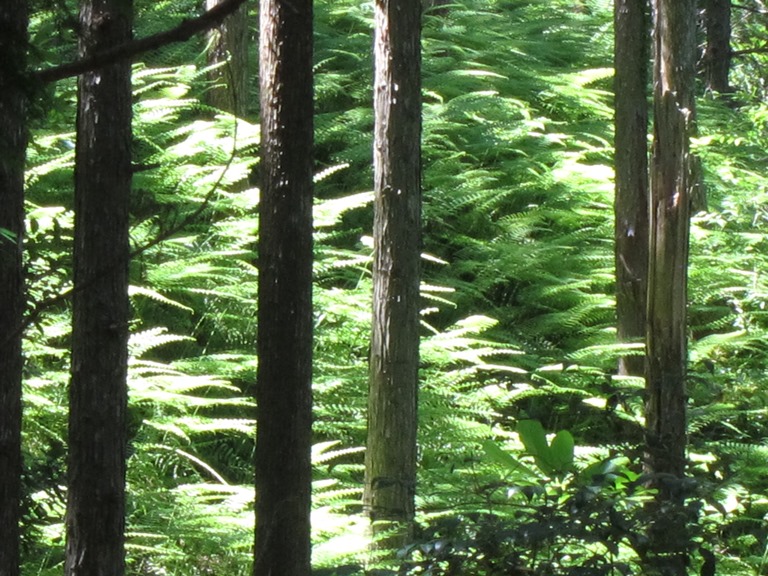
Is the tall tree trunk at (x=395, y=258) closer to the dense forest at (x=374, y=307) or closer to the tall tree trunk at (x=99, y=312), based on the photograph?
the dense forest at (x=374, y=307)

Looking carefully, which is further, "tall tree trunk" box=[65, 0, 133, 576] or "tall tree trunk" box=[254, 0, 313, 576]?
"tall tree trunk" box=[254, 0, 313, 576]

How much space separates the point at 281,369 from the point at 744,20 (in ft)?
56.1

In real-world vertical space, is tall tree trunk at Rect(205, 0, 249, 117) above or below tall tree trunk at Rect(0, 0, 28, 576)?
above

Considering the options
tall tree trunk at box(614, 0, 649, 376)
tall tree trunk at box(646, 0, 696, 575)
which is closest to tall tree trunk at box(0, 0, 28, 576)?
tall tree trunk at box(646, 0, 696, 575)

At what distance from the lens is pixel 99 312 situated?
3.88m

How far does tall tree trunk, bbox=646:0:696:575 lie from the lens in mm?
4976

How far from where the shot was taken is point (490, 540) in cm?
344

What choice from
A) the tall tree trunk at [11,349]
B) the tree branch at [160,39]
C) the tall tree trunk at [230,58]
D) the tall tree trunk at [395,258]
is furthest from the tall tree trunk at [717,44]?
the tree branch at [160,39]

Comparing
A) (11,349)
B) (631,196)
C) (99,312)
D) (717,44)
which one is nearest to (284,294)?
(99,312)

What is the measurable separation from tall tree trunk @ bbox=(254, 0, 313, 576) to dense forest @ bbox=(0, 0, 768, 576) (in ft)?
0.04

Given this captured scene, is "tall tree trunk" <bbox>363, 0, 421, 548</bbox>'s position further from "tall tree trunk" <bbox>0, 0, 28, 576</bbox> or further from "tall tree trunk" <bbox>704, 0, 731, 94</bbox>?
"tall tree trunk" <bbox>704, 0, 731, 94</bbox>

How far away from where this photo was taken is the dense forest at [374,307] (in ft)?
11.8

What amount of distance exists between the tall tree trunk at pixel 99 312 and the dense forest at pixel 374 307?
0.04ft

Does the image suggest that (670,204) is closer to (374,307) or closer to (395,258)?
(395,258)
